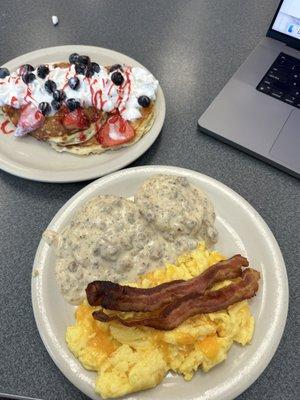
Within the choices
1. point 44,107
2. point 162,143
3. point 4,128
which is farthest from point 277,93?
point 4,128

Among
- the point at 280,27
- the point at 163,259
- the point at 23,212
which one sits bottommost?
the point at 23,212

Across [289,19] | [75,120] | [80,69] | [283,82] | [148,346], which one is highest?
[289,19]

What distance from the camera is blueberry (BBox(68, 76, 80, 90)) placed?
1154 mm

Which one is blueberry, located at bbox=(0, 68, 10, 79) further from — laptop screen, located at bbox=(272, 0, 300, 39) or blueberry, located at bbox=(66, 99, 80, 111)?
laptop screen, located at bbox=(272, 0, 300, 39)

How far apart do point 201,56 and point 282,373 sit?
1.11 meters

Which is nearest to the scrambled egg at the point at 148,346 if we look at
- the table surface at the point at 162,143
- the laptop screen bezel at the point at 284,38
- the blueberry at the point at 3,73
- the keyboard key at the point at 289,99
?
the table surface at the point at 162,143

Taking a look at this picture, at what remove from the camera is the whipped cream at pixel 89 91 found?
117 cm

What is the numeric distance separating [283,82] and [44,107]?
0.76 metres

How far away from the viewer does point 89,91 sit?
3.85 feet

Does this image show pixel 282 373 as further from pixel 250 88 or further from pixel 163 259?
pixel 250 88

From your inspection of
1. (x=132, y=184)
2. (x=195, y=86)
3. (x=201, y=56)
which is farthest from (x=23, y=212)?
(x=201, y=56)

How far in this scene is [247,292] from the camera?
0.82 metres

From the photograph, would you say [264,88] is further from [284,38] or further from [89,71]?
[89,71]

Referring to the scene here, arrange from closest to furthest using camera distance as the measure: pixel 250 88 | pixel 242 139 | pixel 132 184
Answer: pixel 132 184
pixel 242 139
pixel 250 88
